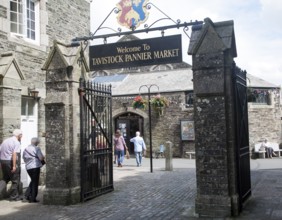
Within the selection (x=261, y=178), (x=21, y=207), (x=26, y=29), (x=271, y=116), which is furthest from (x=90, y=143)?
(x=271, y=116)

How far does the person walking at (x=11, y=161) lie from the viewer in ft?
29.8

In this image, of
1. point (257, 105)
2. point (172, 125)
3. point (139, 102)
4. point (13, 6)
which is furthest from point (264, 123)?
point (13, 6)

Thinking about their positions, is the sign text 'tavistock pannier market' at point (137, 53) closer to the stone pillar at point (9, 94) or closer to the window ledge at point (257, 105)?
the stone pillar at point (9, 94)

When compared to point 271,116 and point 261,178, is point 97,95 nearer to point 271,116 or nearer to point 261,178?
point 261,178

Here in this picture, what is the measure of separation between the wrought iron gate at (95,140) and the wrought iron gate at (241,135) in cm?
359

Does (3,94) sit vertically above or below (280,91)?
below

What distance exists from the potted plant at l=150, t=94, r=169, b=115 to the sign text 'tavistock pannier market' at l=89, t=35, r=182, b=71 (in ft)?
45.1

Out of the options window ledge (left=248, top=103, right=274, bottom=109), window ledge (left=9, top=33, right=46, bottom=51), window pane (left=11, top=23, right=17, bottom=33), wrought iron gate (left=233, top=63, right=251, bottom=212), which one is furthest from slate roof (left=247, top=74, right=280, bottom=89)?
window pane (left=11, top=23, right=17, bottom=33)

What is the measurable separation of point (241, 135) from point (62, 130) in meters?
4.08

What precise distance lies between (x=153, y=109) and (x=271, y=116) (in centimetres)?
748

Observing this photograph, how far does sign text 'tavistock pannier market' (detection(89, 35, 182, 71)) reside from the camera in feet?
27.4

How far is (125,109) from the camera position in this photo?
24.5m

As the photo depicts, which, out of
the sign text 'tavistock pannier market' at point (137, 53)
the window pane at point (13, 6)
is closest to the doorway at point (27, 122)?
the window pane at point (13, 6)

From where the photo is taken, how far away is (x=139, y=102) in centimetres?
2278
